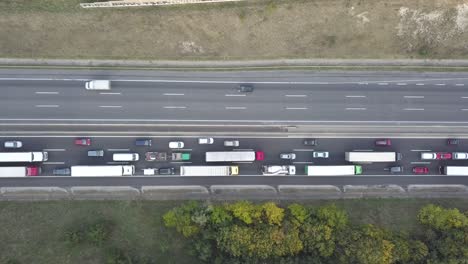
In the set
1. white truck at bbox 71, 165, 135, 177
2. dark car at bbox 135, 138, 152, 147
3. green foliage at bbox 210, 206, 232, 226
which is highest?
dark car at bbox 135, 138, 152, 147

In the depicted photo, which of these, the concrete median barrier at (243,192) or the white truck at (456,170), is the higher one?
the white truck at (456,170)

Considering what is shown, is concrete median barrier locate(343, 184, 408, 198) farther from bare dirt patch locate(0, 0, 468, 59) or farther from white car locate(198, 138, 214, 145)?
white car locate(198, 138, 214, 145)

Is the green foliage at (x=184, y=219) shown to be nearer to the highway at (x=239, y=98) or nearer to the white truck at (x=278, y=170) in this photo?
the white truck at (x=278, y=170)

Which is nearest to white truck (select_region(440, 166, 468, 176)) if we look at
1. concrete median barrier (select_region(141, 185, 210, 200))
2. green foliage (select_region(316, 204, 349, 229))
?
green foliage (select_region(316, 204, 349, 229))

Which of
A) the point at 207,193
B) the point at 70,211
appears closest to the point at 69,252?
the point at 70,211

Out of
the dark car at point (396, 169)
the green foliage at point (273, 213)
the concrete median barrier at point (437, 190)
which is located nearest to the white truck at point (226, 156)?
the green foliage at point (273, 213)
